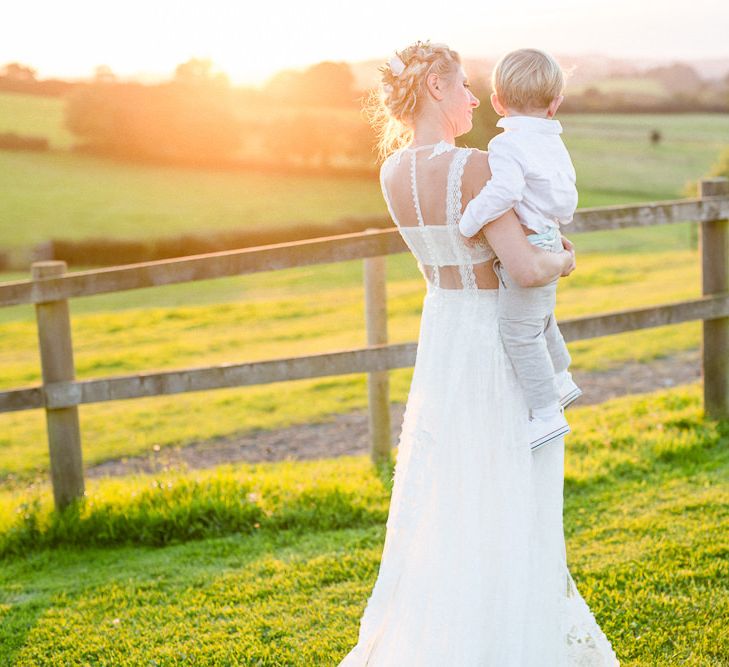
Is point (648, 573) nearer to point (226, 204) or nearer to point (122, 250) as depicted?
point (122, 250)

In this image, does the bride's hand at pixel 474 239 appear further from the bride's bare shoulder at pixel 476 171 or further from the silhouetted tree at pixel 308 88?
the silhouetted tree at pixel 308 88

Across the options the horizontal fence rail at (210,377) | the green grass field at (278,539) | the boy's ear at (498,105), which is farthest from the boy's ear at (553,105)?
the horizontal fence rail at (210,377)

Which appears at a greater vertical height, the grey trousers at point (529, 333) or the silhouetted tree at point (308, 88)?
the silhouetted tree at point (308, 88)

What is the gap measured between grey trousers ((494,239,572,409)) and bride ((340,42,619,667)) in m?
0.06

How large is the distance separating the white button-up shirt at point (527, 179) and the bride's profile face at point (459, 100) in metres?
0.18

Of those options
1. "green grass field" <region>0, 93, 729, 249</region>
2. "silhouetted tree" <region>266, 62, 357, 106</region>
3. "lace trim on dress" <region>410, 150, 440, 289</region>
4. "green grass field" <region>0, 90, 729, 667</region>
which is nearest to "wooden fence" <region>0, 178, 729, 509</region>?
"green grass field" <region>0, 90, 729, 667</region>

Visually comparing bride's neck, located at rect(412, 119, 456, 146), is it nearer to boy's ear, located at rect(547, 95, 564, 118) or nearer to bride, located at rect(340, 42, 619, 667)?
bride, located at rect(340, 42, 619, 667)

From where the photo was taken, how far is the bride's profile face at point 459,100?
2.92 m

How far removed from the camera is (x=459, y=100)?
294cm

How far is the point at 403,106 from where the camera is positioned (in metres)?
2.95

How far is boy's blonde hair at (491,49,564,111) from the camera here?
2.76m

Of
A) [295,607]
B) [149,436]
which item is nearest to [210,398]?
[149,436]

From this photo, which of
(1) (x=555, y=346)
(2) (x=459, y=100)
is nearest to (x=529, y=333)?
(1) (x=555, y=346)

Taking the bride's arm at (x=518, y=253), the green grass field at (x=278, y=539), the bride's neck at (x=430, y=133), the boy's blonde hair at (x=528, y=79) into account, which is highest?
the boy's blonde hair at (x=528, y=79)
